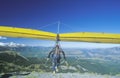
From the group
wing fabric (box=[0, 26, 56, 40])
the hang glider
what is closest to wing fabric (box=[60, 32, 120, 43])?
the hang glider

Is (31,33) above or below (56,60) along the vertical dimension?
above

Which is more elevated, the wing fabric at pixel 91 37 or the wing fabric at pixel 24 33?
the wing fabric at pixel 24 33

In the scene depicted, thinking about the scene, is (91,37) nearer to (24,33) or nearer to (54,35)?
(54,35)

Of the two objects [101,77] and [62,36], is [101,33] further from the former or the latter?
[101,77]

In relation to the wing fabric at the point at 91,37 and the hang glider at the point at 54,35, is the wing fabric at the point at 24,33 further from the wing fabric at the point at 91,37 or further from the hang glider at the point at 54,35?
the wing fabric at the point at 91,37

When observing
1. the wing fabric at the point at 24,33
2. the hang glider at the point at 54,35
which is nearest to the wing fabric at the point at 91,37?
the hang glider at the point at 54,35

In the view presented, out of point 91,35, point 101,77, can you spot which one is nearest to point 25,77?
point 101,77

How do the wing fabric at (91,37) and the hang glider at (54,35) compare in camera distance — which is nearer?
the hang glider at (54,35)

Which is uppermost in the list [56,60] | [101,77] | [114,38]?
[114,38]
